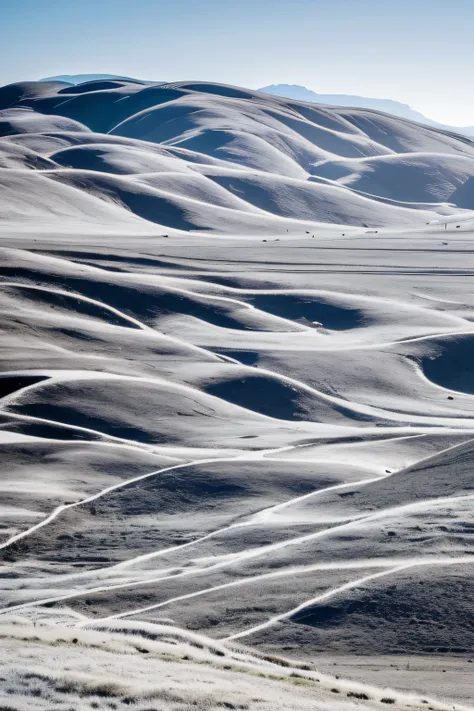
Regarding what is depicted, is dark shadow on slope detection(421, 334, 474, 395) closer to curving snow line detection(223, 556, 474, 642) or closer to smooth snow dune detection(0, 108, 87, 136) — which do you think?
curving snow line detection(223, 556, 474, 642)

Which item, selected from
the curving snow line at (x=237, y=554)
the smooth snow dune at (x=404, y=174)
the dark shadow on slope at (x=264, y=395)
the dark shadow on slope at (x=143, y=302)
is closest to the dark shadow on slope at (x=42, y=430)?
the curving snow line at (x=237, y=554)

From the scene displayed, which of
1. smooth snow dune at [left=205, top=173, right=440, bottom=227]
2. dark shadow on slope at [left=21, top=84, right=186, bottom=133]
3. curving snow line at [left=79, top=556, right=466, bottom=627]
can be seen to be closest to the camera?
curving snow line at [left=79, top=556, right=466, bottom=627]

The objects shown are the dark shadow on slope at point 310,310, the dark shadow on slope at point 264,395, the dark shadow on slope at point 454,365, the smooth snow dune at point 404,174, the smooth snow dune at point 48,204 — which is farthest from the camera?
the smooth snow dune at point 404,174

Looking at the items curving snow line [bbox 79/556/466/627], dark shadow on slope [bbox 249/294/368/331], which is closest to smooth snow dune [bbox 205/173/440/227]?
dark shadow on slope [bbox 249/294/368/331]

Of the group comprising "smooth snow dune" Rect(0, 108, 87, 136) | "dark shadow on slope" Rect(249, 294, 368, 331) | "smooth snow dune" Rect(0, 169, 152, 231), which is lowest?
"dark shadow on slope" Rect(249, 294, 368, 331)

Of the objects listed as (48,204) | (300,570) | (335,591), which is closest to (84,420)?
(300,570)

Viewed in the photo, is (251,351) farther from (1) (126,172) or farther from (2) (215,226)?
(1) (126,172)

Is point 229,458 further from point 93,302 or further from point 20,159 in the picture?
point 20,159

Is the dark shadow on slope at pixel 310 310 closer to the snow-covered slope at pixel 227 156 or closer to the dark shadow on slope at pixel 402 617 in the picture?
the dark shadow on slope at pixel 402 617
